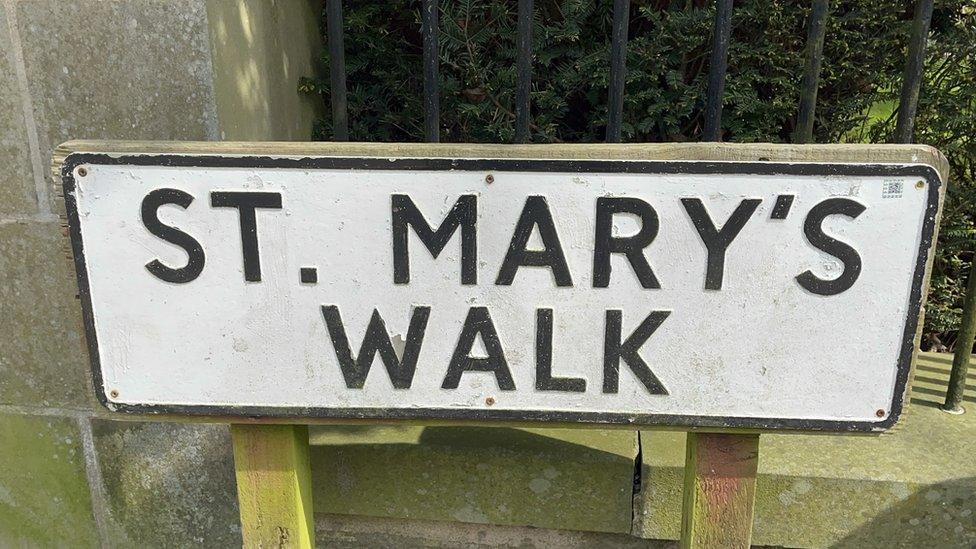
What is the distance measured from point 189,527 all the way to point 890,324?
1.49m

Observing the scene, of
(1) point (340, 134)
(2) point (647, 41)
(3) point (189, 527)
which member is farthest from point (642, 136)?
(3) point (189, 527)

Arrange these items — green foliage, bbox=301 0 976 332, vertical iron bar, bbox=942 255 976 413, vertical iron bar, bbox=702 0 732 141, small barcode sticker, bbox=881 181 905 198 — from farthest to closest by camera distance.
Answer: green foliage, bbox=301 0 976 332 < vertical iron bar, bbox=942 255 976 413 < vertical iron bar, bbox=702 0 732 141 < small barcode sticker, bbox=881 181 905 198

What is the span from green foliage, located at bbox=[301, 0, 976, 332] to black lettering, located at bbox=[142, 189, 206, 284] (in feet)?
2.87

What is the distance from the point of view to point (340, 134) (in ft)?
4.47

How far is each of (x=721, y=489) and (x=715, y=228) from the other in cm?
42

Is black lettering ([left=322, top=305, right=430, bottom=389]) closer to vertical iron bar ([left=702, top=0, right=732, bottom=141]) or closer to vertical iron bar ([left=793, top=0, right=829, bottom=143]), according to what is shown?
vertical iron bar ([left=702, top=0, right=732, bottom=141])

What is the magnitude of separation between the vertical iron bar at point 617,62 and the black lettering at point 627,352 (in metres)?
0.42

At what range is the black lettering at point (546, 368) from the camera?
3.22 feet

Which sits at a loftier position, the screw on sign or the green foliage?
the green foliage

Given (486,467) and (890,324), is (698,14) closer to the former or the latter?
(890,324)

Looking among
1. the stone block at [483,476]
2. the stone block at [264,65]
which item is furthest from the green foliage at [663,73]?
the stone block at [483,476]

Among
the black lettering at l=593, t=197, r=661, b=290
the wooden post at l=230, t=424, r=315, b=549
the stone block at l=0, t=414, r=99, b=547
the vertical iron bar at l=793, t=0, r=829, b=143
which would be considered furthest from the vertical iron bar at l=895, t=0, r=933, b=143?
the stone block at l=0, t=414, r=99, b=547

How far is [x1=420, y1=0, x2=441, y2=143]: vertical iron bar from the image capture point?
1218mm

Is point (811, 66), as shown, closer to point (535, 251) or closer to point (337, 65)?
point (535, 251)
